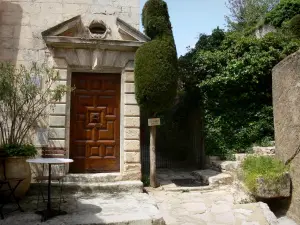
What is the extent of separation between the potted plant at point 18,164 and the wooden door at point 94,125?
1.32m

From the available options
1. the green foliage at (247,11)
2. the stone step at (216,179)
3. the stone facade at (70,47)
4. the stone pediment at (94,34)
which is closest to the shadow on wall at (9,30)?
the stone facade at (70,47)

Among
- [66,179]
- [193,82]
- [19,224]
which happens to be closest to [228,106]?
[193,82]

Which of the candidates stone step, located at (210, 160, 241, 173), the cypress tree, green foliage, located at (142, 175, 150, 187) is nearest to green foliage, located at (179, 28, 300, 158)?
stone step, located at (210, 160, 241, 173)

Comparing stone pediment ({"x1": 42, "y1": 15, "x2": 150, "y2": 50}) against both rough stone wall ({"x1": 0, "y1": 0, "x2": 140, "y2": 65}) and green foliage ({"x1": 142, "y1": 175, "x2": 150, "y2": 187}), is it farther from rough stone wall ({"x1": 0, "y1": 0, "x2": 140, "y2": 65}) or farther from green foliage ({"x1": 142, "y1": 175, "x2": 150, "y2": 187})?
green foliage ({"x1": 142, "y1": 175, "x2": 150, "y2": 187})

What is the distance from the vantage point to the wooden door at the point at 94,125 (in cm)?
623

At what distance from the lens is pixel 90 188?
5.56m

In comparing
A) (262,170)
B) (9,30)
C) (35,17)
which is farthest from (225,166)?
(9,30)

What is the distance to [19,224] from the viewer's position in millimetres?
3859

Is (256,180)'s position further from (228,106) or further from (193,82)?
(193,82)

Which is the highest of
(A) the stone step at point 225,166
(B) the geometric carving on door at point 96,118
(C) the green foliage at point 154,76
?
(C) the green foliage at point 154,76

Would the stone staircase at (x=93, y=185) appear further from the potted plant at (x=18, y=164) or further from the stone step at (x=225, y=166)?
the stone step at (x=225, y=166)

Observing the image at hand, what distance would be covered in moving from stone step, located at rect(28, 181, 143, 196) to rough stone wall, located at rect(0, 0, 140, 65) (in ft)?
9.16

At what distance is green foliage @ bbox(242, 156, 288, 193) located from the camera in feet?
14.7

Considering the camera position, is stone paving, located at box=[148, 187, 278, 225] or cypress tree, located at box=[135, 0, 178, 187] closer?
stone paving, located at box=[148, 187, 278, 225]
